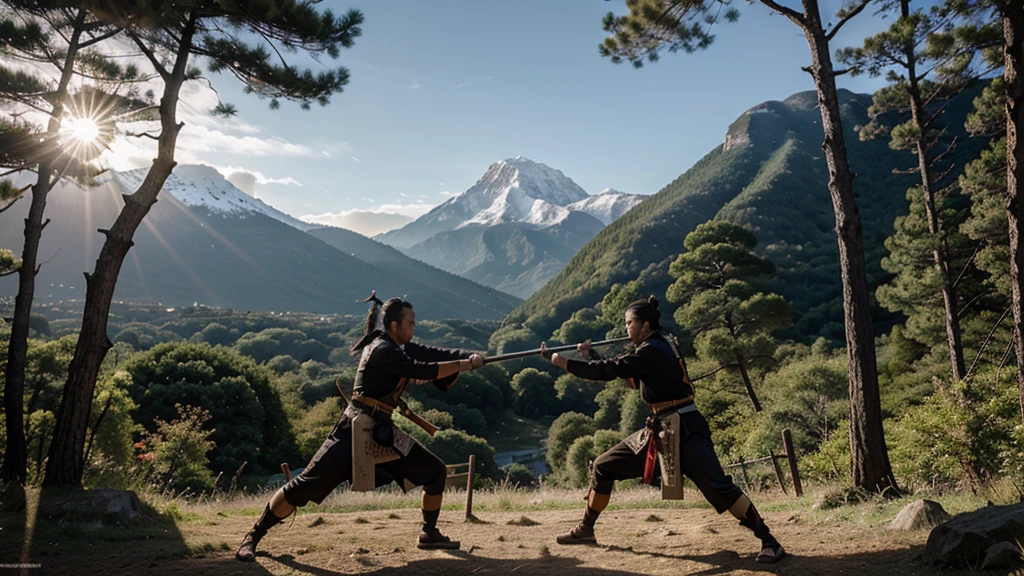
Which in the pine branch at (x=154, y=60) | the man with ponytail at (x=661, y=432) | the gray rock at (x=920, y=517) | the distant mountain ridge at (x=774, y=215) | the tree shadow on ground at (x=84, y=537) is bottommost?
the tree shadow on ground at (x=84, y=537)

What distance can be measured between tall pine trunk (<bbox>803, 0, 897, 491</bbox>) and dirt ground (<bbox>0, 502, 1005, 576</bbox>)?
1370 mm

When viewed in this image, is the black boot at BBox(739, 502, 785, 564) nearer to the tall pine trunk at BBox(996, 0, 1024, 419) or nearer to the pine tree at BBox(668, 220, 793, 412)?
the tall pine trunk at BBox(996, 0, 1024, 419)

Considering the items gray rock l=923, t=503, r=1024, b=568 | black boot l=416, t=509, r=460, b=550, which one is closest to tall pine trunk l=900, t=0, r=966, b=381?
gray rock l=923, t=503, r=1024, b=568

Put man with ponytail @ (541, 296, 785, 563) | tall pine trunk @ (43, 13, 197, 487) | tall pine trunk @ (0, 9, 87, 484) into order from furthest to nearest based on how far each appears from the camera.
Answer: tall pine trunk @ (0, 9, 87, 484) < tall pine trunk @ (43, 13, 197, 487) < man with ponytail @ (541, 296, 785, 563)

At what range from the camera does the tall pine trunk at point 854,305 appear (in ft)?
25.3

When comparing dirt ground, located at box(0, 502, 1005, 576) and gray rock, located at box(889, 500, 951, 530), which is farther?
gray rock, located at box(889, 500, 951, 530)

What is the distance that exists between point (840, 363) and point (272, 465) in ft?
109

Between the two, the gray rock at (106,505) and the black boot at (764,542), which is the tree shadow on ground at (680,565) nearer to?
the black boot at (764,542)

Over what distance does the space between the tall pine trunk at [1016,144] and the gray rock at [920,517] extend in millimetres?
2964

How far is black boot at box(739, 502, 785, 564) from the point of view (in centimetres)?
490

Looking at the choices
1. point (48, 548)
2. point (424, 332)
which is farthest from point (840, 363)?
point (424, 332)

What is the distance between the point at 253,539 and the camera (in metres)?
5.46

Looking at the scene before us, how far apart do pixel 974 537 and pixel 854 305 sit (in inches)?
168

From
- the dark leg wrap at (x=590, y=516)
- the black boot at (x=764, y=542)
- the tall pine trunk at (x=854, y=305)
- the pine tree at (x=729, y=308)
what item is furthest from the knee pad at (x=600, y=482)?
the pine tree at (x=729, y=308)
